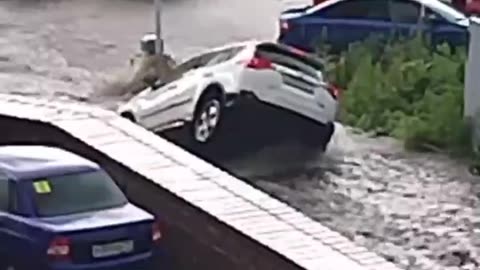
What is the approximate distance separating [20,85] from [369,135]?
7.01m

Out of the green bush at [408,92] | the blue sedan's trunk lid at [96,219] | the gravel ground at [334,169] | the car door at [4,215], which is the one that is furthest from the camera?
the green bush at [408,92]

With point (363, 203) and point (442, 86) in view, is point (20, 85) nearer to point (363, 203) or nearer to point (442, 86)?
point (442, 86)

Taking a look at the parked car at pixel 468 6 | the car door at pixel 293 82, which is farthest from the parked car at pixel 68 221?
the parked car at pixel 468 6

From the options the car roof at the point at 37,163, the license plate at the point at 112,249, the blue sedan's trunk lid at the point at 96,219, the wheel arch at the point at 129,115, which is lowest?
the wheel arch at the point at 129,115

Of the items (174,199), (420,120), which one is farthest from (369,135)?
(174,199)

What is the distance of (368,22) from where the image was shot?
87.9ft

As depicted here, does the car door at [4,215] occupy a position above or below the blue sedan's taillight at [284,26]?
above

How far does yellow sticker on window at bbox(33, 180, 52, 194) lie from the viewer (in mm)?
12633

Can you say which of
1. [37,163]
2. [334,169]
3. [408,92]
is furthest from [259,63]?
[37,163]

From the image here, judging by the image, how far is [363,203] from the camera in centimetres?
1734

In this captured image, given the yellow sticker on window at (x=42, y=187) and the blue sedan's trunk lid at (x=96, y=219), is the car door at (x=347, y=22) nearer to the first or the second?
the blue sedan's trunk lid at (x=96, y=219)

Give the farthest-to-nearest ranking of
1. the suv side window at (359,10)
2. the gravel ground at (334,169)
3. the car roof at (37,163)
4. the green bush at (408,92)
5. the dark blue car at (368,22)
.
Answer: the suv side window at (359,10), the dark blue car at (368,22), the green bush at (408,92), the gravel ground at (334,169), the car roof at (37,163)

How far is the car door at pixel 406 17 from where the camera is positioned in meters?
25.9

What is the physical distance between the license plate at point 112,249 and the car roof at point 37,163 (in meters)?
0.83
